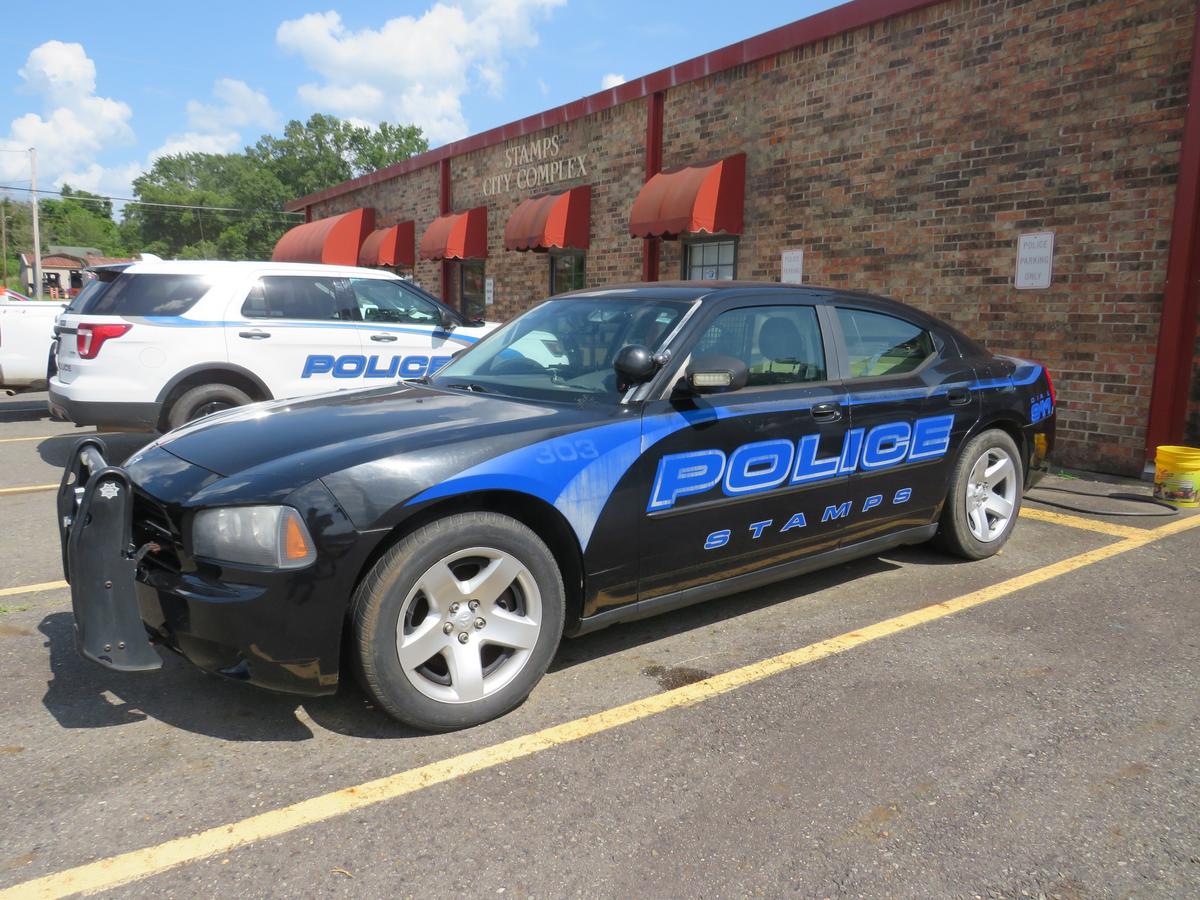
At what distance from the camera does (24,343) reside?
10.5 metres

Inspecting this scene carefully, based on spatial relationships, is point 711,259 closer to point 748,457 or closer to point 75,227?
point 748,457

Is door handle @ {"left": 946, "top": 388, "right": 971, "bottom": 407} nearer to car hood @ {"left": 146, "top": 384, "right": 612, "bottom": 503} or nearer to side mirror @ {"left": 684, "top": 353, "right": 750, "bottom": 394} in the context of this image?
side mirror @ {"left": 684, "top": 353, "right": 750, "bottom": 394}

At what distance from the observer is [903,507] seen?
14.8ft

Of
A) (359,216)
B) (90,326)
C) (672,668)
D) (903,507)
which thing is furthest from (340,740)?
(359,216)

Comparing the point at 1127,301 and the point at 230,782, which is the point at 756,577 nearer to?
the point at 230,782

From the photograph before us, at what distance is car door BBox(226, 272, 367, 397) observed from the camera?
7.47 meters

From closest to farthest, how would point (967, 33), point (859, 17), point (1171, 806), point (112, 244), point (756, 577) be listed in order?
point (1171, 806) < point (756, 577) < point (967, 33) < point (859, 17) < point (112, 244)

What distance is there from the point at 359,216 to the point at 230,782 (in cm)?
2033

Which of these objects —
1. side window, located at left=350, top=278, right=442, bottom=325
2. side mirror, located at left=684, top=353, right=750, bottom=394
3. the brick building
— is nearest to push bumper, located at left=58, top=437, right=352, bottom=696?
side mirror, located at left=684, top=353, right=750, bottom=394

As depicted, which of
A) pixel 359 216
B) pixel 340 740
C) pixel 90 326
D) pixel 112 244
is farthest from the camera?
pixel 112 244

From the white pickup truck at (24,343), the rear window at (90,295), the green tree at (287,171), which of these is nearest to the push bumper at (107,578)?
the rear window at (90,295)

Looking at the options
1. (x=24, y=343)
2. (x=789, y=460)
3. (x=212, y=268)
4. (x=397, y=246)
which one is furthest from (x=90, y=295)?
(x=397, y=246)

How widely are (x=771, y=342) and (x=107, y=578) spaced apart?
2.82 metres

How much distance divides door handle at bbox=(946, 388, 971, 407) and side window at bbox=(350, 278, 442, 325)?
5.13 metres
